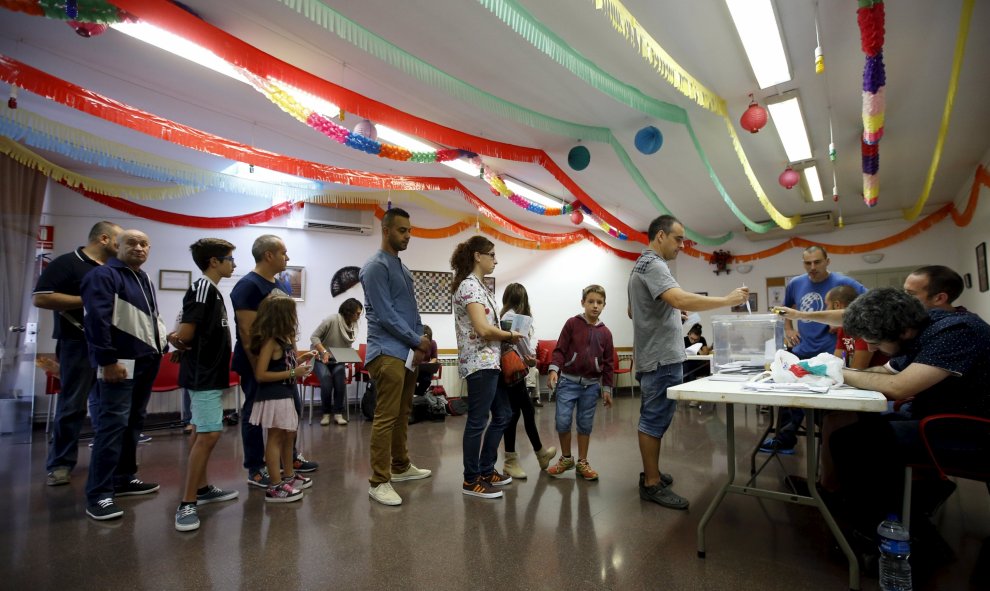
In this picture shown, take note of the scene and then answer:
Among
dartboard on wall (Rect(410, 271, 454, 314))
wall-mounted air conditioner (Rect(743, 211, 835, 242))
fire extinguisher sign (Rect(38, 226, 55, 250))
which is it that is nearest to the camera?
fire extinguisher sign (Rect(38, 226, 55, 250))

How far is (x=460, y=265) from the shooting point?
300cm

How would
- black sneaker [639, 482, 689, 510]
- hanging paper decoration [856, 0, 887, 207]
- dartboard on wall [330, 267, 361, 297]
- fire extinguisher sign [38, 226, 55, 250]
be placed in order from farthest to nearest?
1. dartboard on wall [330, 267, 361, 297]
2. fire extinguisher sign [38, 226, 55, 250]
3. hanging paper decoration [856, 0, 887, 207]
4. black sneaker [639, 482, 689, 510]

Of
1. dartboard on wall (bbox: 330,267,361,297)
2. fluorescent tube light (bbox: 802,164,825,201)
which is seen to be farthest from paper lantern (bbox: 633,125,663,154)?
dartboard on wall (bbox: 330,267,361,297)

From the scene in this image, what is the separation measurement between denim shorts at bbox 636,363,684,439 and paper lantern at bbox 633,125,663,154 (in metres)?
2.77

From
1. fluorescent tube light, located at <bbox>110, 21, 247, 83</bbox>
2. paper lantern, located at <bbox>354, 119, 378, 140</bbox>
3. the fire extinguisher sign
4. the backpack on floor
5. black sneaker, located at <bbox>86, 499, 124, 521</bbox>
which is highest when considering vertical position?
fluorescent tube light, located at <bbox>110, 21, 247, 83</bbox>

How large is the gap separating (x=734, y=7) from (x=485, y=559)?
3580 millimetres

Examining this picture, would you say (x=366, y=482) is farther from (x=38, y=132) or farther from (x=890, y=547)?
(x=38, y=132)

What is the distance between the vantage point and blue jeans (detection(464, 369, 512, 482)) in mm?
2762

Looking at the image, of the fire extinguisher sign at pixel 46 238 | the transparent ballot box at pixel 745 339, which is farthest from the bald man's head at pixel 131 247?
the fire extinguisher sign at pixel 46 238

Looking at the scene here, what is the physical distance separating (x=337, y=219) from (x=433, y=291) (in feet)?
6.11

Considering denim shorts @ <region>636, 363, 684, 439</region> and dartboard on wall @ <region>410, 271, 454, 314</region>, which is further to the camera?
dartboard on wall @ <region>410, 271, 454, 314</region>

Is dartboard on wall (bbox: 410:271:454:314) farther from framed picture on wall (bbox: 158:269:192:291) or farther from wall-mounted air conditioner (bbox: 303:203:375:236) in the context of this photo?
framed picture on wall (bbox: 158:269:192:291)

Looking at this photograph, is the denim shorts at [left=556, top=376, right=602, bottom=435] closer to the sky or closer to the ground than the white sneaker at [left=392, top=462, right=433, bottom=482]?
closer to the sky

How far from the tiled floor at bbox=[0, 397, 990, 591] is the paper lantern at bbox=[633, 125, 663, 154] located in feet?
10.0
